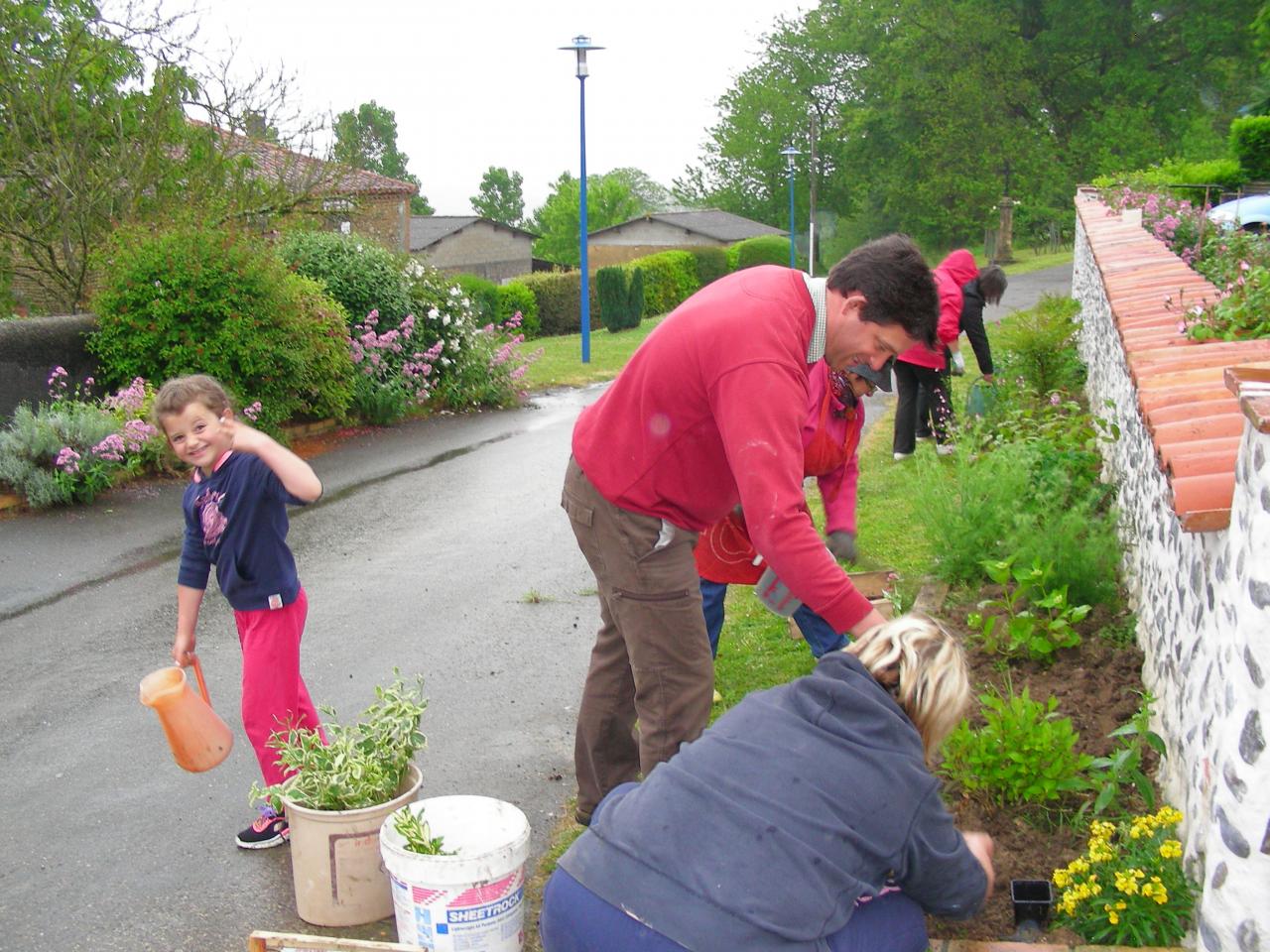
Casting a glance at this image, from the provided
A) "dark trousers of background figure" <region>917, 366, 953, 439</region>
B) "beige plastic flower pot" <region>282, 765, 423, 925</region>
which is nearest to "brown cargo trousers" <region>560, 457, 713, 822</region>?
"beige plastic flower pot" <region>282, 765, 423, 925</region>

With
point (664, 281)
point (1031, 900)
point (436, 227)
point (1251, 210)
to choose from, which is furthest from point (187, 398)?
point (436, 227)

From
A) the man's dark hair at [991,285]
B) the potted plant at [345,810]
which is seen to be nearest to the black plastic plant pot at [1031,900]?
the potted plant at [345,810]

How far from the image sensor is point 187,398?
3.66 metres

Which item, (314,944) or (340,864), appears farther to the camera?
(340,864)

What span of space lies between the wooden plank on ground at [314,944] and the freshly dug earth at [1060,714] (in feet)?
4.65

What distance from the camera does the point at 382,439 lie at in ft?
42.7

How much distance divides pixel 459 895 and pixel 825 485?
1999 mm

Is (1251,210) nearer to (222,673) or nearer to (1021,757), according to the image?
(1021,757)

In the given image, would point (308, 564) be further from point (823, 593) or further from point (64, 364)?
point (823, 593)

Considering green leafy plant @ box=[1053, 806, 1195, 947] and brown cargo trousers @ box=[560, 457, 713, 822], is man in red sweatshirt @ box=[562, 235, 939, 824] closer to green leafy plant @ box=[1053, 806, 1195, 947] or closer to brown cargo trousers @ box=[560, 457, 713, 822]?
brown cargo trousers @ box=[560, 457, 713, 822]

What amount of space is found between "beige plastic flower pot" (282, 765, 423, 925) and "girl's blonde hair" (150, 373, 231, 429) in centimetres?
128

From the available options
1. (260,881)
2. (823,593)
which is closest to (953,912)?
(823,593)

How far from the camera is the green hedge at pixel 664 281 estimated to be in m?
37.7

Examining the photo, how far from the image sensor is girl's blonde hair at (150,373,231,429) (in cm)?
365
